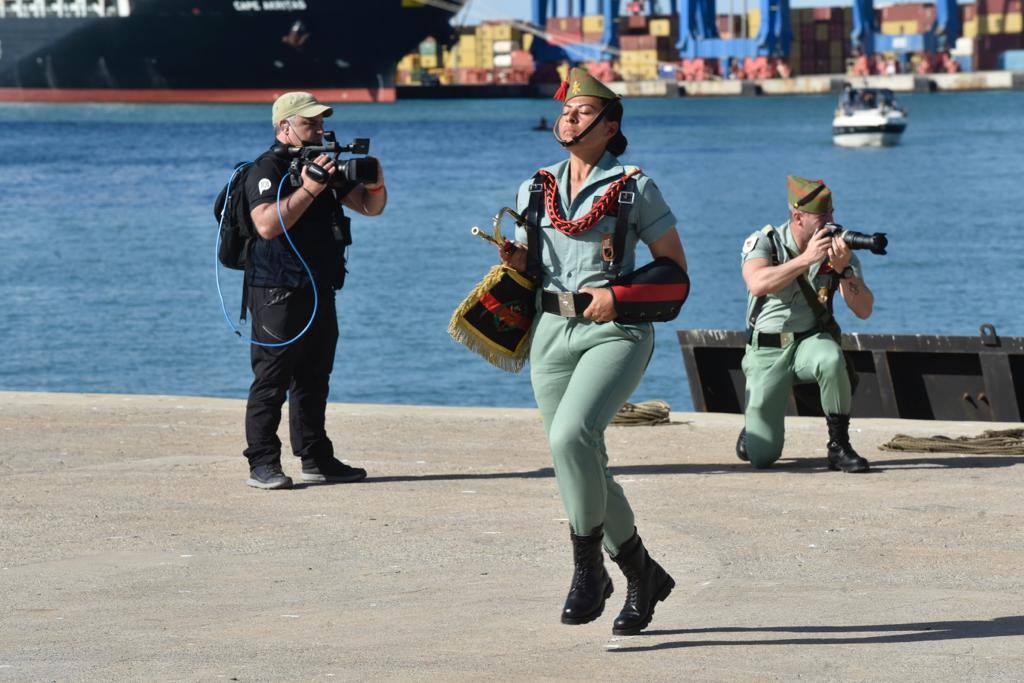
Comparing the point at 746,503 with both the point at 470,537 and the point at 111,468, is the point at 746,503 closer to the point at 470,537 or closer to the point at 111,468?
the point at 470,537

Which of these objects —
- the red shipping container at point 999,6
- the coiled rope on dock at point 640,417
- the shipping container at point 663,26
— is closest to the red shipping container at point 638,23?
the shipping container at point 663,26

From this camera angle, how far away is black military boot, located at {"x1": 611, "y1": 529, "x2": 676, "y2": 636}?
5762 mm

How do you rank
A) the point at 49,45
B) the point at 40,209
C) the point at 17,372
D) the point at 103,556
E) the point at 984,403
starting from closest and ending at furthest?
the point at 103,556 < the point at 984,403 < the point at 17,372 < the point at 40,209 < the point at 49,45

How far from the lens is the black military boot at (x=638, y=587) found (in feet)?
18.9

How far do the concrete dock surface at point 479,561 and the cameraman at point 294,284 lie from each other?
0.27 metres

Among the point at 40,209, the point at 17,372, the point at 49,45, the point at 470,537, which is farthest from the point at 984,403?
the point at 49,45

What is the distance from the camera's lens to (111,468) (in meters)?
9.20

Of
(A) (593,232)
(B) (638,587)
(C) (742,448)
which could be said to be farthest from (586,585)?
(C) (742,448)

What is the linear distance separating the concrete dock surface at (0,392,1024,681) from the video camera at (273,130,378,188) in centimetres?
149

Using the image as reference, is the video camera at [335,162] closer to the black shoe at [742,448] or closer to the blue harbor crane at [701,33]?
the black shoe at [742,448]

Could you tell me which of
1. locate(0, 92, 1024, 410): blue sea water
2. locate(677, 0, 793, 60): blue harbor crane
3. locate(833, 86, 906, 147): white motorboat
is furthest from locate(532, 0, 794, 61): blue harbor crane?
locate(833, 86, 906, 147): white motorboat

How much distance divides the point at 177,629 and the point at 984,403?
7.72 m

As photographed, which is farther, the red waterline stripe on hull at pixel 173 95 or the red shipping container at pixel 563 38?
the red shipping container at pixel 563 38

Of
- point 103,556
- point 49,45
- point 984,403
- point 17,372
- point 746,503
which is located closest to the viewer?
point 103,556
